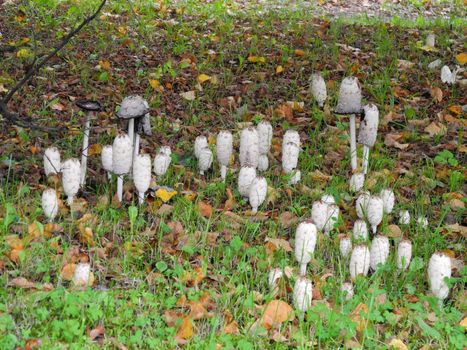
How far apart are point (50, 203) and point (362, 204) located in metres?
1.67

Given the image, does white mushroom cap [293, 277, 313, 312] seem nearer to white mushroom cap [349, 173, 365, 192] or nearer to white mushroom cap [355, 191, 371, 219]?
white mushroom cap [355, 191, 371, 219]

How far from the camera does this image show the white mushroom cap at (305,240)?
311 cm

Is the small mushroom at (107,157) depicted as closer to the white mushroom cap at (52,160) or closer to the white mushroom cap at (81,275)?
the white mushroom cap at (52,160)

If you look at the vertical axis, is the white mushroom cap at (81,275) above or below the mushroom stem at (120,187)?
below

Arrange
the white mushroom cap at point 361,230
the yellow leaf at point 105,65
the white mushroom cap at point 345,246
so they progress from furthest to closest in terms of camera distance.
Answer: the yellow leaf at point 105,65 → the white mushroom cap at point 361,230 → the white mushroom cap at point 345,246

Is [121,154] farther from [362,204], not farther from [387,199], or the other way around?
[387,199]

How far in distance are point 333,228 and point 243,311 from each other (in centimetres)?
91

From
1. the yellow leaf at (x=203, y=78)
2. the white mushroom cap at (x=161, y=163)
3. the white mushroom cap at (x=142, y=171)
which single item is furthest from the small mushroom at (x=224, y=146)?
the yellow leaf at (x=203, y=78)

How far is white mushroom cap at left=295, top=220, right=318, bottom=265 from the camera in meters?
3.11

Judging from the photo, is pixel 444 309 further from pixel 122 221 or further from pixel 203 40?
pixel 203 40

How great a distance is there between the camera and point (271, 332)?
282 centimetres

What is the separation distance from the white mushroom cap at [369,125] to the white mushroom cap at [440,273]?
1.21 m

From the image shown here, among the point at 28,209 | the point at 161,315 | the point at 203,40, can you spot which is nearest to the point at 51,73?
the point at 203,40

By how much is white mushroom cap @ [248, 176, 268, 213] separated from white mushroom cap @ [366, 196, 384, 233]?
58 cm
